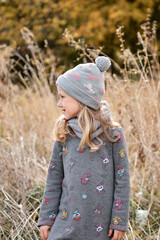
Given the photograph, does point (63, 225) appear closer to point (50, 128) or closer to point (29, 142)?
point (29, 142)

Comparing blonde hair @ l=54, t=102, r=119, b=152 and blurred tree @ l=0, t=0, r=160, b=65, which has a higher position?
blonde hair @ l=54, t=102, r=119, b=152

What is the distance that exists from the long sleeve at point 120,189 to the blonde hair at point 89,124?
0.06 meters

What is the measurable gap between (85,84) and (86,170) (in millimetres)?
413

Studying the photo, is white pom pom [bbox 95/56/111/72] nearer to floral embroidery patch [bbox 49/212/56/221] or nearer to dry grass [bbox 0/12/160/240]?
dry grass [bbox 0/12/160/240]

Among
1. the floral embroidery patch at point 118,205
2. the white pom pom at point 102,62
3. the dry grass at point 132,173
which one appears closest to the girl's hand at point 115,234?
the floral embroidery patch at point 118,205

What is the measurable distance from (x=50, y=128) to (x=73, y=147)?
6.71 feet

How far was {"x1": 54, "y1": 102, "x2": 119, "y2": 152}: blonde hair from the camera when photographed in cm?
155

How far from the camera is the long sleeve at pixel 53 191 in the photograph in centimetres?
164

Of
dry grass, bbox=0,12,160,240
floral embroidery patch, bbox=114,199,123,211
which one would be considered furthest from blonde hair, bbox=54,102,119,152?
dry grass, bbox=0,12,160,240

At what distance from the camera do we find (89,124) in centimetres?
157

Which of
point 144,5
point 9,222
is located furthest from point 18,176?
point 144,5

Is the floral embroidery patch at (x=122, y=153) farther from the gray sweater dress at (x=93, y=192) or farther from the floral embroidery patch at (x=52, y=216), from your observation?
the floral embroidery patch at (x=52, y=216)

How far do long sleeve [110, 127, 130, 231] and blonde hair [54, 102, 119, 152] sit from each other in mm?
57

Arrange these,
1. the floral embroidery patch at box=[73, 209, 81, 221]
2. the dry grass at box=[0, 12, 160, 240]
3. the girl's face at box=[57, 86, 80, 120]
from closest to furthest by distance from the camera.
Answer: the floral embroidery patch at box=[73, 209, 81, 221] < the girl's face at box=[57, 86, 80, 120] < the dry grass at box=[0, 12, 160, 240]
